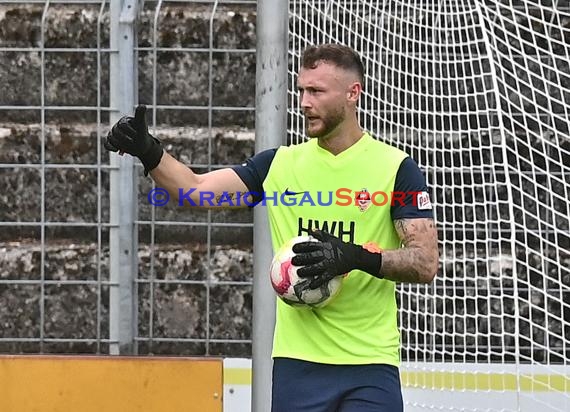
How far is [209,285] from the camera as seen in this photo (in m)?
5.69

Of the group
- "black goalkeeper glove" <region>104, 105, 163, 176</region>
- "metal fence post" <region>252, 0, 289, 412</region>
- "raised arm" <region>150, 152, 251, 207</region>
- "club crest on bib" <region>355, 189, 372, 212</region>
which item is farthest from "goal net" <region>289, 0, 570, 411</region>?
"black goalkeeper glove" <region>104, 105, 163, 176</region>

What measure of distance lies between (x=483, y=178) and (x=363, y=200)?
1.67 meters

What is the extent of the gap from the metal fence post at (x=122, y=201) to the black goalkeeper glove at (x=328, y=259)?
216 centimetres

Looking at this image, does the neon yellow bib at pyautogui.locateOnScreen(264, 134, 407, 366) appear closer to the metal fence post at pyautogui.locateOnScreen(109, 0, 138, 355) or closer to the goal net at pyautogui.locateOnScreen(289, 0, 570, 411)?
the goal net at pyautogui.locateOnScreen(289, 0, 570, 411)

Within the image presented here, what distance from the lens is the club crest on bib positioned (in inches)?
151

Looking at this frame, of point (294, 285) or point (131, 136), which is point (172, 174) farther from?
point (294, 285)

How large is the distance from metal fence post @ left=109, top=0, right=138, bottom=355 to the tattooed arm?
215cm

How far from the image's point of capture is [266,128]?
14.4 feet

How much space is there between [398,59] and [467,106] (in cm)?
Result: 41

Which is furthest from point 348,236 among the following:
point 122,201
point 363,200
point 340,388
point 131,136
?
point 122,201

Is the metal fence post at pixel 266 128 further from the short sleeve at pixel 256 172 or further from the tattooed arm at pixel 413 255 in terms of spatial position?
the tattooed arm at pixel 413 255

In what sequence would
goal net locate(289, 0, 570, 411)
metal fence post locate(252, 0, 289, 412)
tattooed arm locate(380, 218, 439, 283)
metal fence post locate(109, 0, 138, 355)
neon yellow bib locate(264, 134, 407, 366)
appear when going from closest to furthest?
1. tattooed arm locate(380, 218, 439, 283)
2. neon yellow bib locate(264, 134, 407, 366)
3. metal fence post locate(252, 0, 289, 412)
4. goal net locate(289, 0, 570, 411)
5. metal fence post locate(109, 0, 138, 355)

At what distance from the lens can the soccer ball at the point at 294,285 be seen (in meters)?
3.68

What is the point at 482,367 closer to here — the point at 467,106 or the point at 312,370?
the point at 467,106
